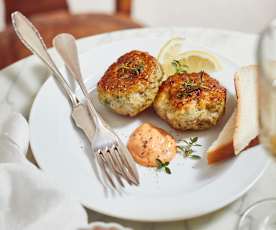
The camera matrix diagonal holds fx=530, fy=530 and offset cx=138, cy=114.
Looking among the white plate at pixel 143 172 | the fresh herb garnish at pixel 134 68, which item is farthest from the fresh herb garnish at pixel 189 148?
the fresh herb garnish at pixel 134 68

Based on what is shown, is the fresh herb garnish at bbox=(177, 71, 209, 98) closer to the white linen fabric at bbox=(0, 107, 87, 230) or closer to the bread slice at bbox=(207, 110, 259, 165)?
the bread slice at bbox=(207, 110, 259, 165)

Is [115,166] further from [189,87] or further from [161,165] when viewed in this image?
[189,87]

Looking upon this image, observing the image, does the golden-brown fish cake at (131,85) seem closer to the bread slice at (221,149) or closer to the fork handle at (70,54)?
the fork handle at (70,54)

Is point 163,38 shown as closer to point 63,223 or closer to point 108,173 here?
A: point 108,173

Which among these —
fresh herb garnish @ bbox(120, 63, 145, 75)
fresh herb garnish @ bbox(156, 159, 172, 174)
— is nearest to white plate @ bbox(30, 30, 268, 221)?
fresh herb garnish @ bbox(156, 159, 172, 174)

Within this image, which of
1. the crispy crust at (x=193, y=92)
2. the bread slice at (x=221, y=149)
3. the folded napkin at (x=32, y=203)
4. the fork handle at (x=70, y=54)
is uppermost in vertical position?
the crispy crust at (x=193, y=92)

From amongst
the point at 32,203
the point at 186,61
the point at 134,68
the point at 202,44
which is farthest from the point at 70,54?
the point at 32,203

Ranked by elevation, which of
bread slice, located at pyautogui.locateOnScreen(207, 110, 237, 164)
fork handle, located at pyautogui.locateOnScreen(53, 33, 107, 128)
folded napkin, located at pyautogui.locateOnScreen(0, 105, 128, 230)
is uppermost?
fork handle, located at pyautogui.locateOnScreen(53, 33, 107, 128)
